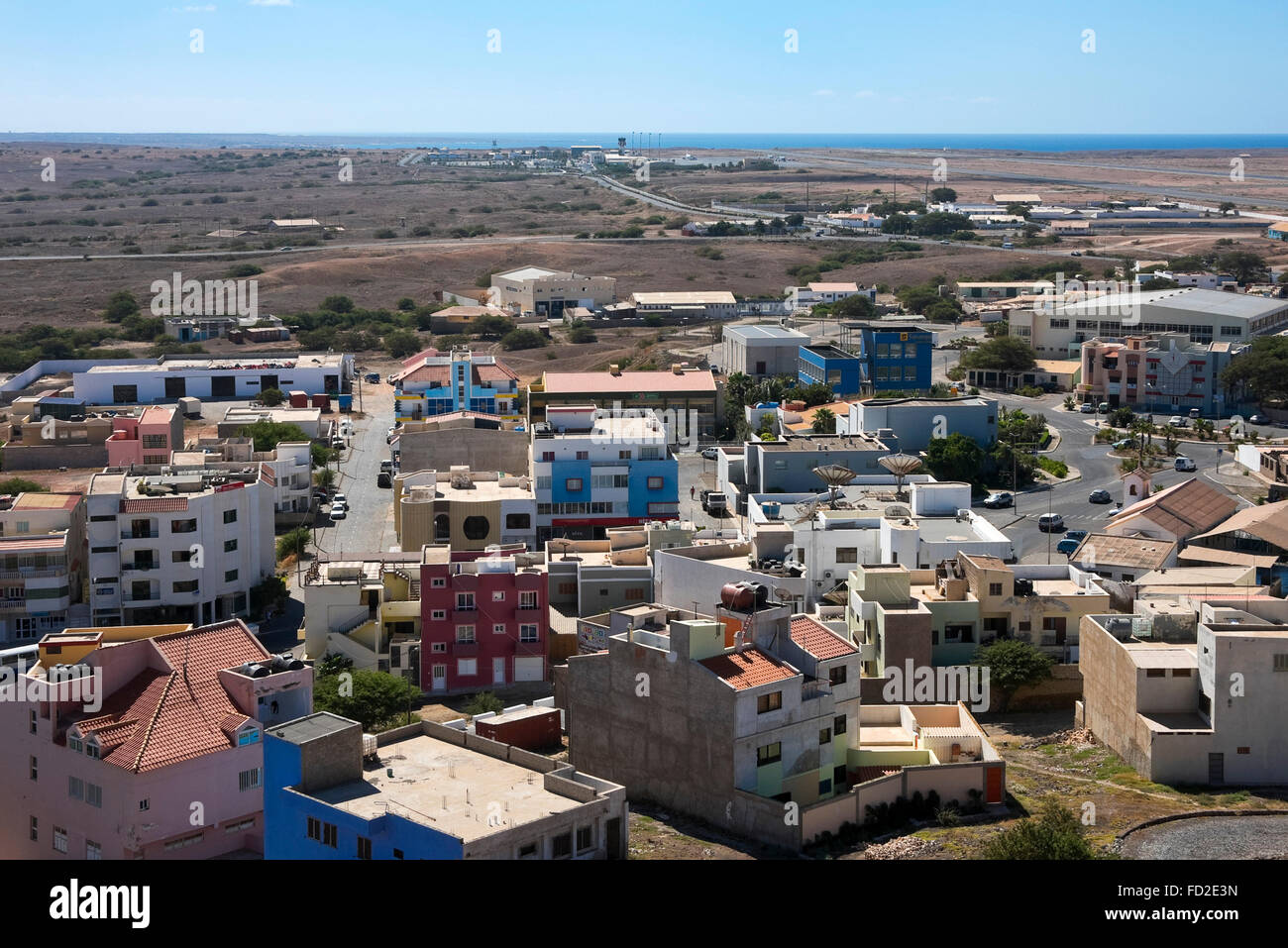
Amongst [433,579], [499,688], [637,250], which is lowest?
[499,688]

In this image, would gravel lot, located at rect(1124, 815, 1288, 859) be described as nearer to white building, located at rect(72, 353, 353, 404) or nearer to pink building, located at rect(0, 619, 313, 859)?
pink building, located at rect(0, 619, 313, 859)

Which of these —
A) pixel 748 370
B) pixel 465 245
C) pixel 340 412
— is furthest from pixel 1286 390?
pixel 465 245

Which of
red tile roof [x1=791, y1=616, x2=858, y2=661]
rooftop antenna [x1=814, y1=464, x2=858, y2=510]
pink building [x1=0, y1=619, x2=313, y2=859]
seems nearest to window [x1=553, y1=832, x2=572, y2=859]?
pink building [x1=0, y1=619, x2=313, y2=859]

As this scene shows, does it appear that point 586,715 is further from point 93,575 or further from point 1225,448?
point 1225,448

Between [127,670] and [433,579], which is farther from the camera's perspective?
[433,579]

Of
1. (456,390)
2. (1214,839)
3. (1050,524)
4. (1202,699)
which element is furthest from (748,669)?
(456,390)

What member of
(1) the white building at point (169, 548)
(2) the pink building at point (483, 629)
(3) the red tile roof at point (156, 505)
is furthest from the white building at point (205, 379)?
(2) the pink building at point (483, 629)

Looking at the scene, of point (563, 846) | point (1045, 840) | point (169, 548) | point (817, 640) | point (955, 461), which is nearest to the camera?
point (563, 846)

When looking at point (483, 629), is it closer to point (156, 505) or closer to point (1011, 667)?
point (156, 505)
